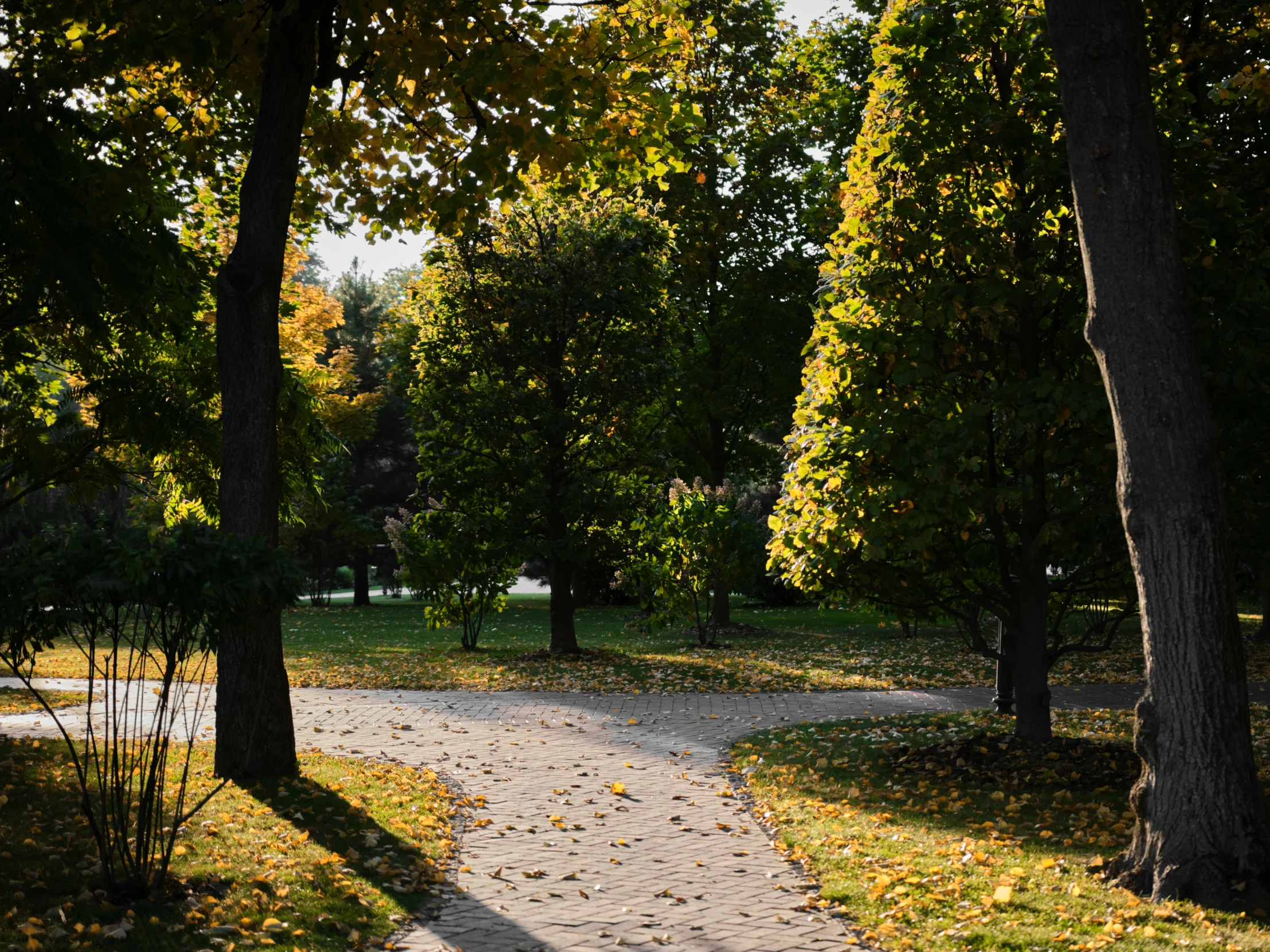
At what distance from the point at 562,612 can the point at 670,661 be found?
7.04 feet

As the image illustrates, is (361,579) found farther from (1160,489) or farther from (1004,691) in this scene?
(1160,489)

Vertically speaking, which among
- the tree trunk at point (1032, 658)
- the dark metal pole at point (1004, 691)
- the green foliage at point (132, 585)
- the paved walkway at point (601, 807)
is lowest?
the paved walkway at point (601, 807)

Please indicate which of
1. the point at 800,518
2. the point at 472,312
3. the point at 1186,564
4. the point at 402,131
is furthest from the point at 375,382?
the point at 1186,564

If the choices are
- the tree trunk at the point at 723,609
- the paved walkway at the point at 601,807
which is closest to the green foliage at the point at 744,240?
the tree trunk at the point at 723,609

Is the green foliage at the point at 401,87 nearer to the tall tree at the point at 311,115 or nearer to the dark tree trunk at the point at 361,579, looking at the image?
the tall tree at the point at 311,115

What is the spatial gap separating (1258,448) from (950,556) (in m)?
2.27

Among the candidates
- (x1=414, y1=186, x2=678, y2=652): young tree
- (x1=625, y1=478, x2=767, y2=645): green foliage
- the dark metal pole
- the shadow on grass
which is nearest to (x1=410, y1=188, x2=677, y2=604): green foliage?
(x1=414, y1=186, x2=678, y2=652): young tree

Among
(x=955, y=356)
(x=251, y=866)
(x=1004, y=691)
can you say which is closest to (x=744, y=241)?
(x=1004, y=691)

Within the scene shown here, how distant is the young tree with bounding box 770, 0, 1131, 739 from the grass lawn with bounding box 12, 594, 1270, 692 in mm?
3538

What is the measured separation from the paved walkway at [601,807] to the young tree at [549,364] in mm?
4106

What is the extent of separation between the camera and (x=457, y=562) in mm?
18156

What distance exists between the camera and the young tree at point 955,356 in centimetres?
746

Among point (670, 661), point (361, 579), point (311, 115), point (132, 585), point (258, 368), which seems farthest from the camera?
point (361, 579)

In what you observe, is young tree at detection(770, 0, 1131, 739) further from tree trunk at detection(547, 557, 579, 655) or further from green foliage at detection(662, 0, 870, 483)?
green foliage at detection(662, 0, 870, 483)
